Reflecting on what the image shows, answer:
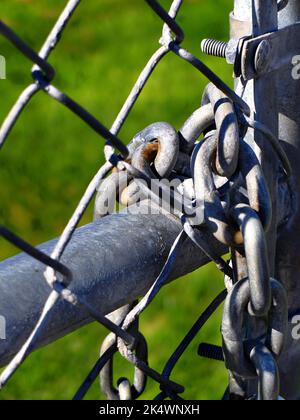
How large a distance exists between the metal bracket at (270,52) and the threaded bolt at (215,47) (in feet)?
0.16

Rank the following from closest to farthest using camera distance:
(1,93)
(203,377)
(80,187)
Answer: (203,377) → (80,187) → (1,93)

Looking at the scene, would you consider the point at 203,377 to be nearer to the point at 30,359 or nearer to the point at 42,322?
the point at 30,359

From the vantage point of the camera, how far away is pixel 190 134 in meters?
1.08

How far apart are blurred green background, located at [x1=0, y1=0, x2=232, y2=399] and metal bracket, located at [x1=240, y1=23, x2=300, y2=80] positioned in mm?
1698

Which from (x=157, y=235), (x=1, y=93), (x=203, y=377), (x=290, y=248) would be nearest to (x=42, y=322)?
(x=157, y=235)

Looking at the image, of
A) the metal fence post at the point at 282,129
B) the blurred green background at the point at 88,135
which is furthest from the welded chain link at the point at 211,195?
the blurred green background at the point at 88,135

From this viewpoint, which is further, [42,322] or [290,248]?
[290,248]

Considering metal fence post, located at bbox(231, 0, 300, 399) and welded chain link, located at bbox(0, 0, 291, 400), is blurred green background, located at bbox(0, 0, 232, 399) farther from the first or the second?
welded chain link, located at bbox(0, 0, 291, 400)

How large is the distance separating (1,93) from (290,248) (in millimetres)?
3524

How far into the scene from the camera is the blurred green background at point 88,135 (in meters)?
2.82

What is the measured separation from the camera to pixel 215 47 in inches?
43.8

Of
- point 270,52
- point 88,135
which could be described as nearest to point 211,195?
point 270,52
